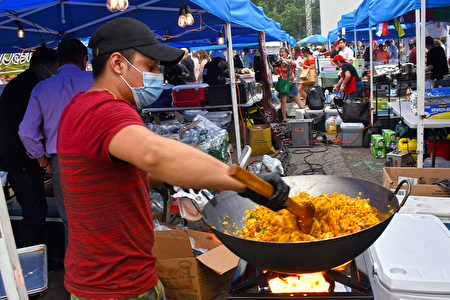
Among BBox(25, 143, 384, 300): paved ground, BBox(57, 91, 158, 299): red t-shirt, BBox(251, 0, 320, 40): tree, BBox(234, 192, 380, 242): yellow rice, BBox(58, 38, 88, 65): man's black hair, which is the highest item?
BBox(251, 0, 320, 40): tree

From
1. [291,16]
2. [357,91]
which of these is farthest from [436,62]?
[291,16]

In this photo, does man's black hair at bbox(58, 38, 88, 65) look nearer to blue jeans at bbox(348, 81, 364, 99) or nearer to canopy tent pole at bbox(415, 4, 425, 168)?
canopy tent pole at bbox(415, 4, 425, 168)

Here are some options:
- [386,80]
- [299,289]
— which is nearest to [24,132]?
[299,289]

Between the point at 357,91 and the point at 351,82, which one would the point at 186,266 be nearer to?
the point at 351,82

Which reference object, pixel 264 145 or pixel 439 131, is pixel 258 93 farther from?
pixel 439 131

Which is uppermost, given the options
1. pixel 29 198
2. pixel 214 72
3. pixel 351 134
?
pixel 214 72

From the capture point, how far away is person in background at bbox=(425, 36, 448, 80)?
9469 mm

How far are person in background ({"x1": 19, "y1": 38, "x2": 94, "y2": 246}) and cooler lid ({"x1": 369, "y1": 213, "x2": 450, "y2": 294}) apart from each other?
118 inches

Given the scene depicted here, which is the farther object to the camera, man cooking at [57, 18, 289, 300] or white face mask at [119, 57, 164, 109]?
white face mask at [119, 57, 164, 109]

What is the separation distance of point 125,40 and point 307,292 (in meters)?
1.53

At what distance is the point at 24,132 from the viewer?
3.77 m

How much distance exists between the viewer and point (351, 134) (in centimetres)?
871

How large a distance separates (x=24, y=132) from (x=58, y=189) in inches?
26.8

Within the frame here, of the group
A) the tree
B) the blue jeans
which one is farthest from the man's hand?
the tree
